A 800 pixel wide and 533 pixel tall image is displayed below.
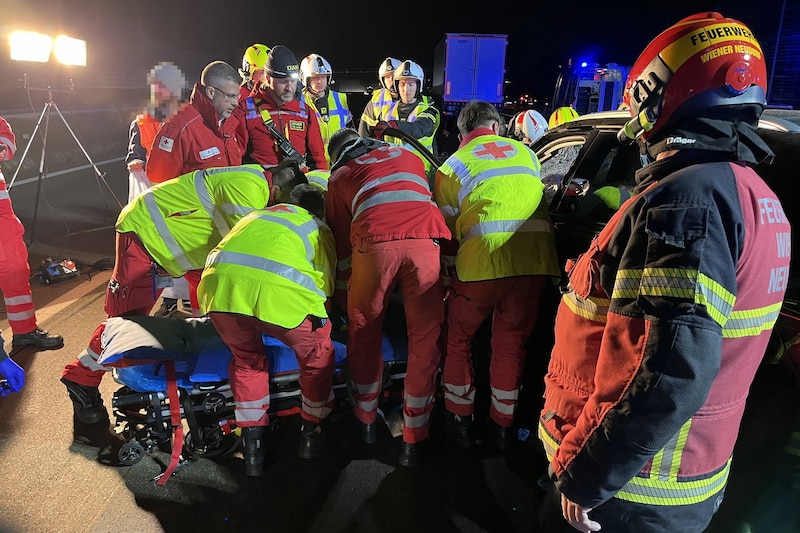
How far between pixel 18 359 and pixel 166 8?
102 feet

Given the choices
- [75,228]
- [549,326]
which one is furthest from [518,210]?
[75,228]

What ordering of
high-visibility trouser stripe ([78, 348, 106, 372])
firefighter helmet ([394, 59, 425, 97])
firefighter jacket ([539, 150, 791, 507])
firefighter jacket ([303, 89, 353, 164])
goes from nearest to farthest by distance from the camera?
firefighter jacket ([539, 150, 791, 507])
high-visibility trouser stripe ([78, 348, 106, 372])
firefighter helmet ([394, 59, 425, 97])
firefighter jacket ([303, 89, 353, 164])

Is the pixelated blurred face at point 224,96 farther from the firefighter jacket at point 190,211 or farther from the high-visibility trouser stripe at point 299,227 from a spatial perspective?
the high-visibility trouser stripe at point 299,227

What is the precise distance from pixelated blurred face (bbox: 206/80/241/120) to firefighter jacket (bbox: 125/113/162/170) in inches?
49.6

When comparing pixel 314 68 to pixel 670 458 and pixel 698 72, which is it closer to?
pixel 698 72

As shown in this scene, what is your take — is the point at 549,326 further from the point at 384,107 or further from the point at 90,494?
the point at 384,107

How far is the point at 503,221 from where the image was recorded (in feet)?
8.79

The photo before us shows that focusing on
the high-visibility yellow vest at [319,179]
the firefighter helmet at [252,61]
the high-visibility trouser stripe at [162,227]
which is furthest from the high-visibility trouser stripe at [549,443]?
the firefighter helmet at [252,61]

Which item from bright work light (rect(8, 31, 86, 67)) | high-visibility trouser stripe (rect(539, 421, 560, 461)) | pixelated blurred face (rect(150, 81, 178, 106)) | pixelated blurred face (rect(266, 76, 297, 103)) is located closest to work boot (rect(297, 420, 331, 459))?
high-visibility trouser stripe (rect(539, 421, 560, 461))

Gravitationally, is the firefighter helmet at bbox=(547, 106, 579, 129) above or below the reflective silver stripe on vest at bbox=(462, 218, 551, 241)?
above

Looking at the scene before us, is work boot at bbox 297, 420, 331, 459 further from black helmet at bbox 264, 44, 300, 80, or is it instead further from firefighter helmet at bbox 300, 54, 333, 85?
firefighter helmet at bbox 300, 54, 333, 85

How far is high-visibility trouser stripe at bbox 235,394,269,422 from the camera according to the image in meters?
2.69

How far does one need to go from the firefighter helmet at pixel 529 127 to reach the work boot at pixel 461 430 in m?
3.15

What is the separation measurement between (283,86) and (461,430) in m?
3.75
